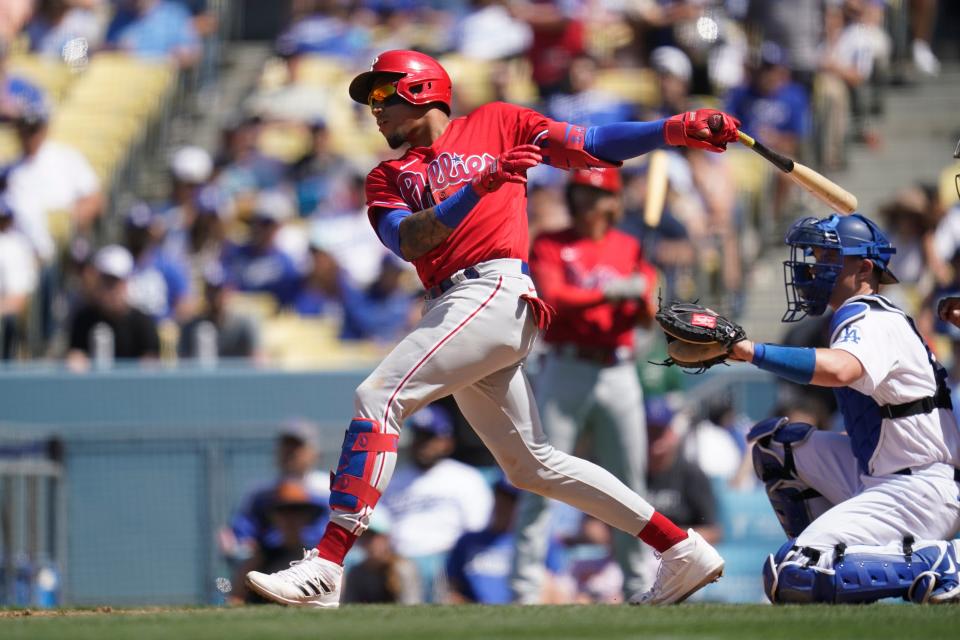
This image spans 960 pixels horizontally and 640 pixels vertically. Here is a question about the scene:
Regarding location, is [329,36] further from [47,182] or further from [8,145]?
[47,182]

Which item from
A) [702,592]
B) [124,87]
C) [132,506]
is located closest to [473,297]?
[702,592]

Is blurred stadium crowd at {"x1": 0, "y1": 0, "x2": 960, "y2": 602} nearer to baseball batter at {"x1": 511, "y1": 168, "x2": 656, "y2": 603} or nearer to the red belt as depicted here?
baseball batter at {"x1": 511, "y1": 168, "x2": 656, "y2": 603}

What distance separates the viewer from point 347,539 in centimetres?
587

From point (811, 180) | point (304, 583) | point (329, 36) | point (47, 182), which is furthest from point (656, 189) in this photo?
point (329, 36)

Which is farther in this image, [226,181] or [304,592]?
[226,181]

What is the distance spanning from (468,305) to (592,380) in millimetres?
2407

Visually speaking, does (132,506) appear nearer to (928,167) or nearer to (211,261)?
(211,261)

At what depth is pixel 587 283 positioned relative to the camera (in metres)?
8.35

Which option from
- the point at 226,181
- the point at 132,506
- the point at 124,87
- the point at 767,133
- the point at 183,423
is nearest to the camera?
the point at 132,506

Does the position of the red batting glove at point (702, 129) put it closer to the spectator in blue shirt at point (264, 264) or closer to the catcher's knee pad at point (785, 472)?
the catcher's knee pad at point (785, 472)

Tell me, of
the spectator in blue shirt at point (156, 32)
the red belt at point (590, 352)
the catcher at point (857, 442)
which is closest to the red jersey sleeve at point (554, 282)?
the red belt at point (590, 352)

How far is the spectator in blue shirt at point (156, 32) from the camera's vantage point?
16.5 m

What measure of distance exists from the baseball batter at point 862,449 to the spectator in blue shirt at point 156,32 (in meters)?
11.2

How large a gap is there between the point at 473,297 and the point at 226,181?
29.6ft
